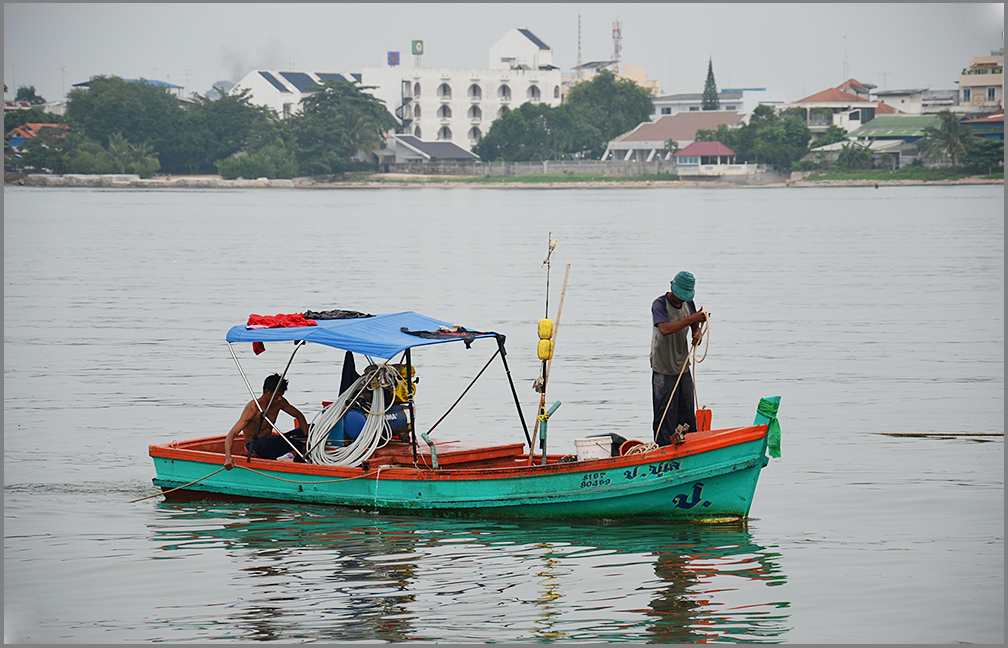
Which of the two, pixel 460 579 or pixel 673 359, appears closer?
pixel 460 579

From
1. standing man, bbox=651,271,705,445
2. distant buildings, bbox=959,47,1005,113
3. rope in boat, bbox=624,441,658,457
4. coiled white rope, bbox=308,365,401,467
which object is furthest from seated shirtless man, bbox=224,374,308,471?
distant buildings, bbox=959,47,1005,113

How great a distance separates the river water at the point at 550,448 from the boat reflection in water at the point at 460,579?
0.03 meters

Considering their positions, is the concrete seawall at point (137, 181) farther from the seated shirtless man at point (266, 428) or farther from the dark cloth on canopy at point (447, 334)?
the dark cloth on canopy at point (447, 334)

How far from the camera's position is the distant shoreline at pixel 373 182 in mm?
110000

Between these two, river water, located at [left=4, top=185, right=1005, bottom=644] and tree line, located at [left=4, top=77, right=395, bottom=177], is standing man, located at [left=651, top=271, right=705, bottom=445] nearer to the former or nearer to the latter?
river water, located at [left=4, top=185, right=1005, bottom=644]

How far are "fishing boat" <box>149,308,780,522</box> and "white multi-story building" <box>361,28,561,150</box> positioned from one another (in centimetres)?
11962

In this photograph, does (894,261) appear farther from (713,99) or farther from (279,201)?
(713,99)

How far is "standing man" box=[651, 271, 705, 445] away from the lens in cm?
1055

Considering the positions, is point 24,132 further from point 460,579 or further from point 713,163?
point 460,579

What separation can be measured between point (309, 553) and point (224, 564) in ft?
2.30

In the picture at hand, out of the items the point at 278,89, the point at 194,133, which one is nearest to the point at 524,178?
the point at 278,89

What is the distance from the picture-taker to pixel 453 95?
131 m

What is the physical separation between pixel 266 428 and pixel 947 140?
93608 millimetres

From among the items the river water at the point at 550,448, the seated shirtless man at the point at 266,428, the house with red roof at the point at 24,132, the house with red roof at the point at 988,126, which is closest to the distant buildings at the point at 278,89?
the house with red roof at the point at 24,132
